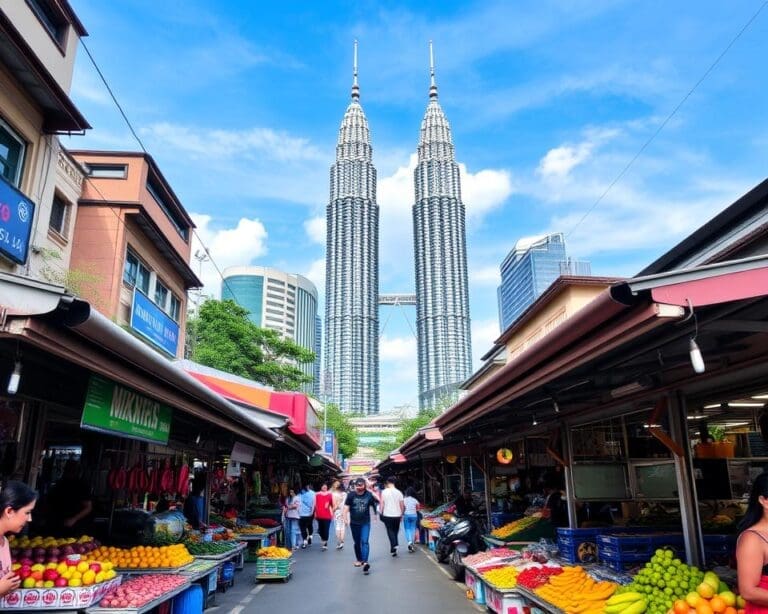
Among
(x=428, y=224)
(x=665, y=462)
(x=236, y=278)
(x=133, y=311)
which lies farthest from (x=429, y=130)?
(x=665, y=462)

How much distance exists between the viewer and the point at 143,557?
7766 millimetres

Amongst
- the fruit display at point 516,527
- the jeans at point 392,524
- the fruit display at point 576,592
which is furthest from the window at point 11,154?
the fruit display at point 576,592

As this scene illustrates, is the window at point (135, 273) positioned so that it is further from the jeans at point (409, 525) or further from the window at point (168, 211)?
the jeans at point (409, 525)

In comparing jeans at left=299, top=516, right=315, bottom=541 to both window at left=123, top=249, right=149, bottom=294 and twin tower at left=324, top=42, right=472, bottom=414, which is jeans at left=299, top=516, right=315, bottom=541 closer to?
window at left=123, top=249, right=149, bottom=294

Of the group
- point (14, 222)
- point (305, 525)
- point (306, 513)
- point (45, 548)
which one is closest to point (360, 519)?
point (306, 513)

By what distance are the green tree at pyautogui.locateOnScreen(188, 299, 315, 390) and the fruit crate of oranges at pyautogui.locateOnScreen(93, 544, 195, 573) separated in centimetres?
3041

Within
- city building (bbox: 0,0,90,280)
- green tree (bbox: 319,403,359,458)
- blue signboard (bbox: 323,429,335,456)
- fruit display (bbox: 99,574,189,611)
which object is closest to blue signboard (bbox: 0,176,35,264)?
city building (bbox: 0,0,90,280)

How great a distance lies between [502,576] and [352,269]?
108 metres

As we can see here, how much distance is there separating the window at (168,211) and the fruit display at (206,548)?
1406 centimetres

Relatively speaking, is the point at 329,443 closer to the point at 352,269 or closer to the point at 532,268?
the point at 532,268

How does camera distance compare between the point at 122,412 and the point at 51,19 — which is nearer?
the point at 122,412

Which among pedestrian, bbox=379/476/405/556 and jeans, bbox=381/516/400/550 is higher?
pedestrian, bbox=379/476/405/556

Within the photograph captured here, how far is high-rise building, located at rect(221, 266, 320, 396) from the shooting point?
9925 cm

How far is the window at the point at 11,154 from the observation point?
11.7 meters
